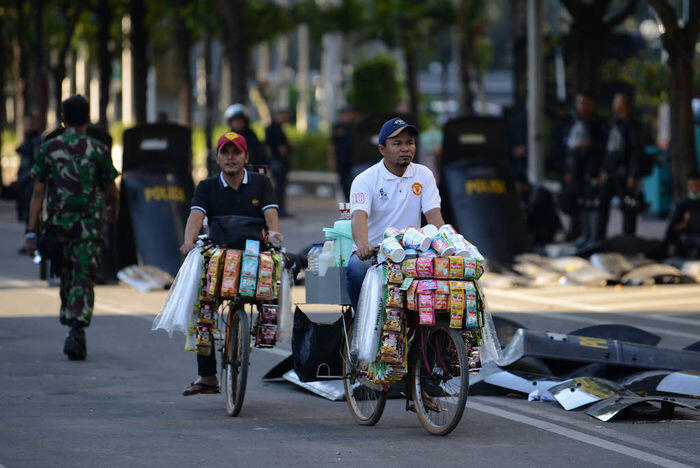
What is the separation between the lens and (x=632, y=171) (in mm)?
18312

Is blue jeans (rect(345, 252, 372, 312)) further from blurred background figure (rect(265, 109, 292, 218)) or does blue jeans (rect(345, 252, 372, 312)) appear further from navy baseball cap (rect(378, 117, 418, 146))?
blurred background figure (rect(265, 109, 292, 218))

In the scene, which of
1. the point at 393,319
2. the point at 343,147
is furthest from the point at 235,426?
the point at 343,147

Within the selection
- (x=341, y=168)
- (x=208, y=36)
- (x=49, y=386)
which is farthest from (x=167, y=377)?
(x=208, y=36)

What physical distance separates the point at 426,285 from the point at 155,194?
30.8 feet

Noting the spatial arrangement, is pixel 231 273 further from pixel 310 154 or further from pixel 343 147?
pixel 310 154

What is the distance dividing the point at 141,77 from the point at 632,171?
13.3 metres

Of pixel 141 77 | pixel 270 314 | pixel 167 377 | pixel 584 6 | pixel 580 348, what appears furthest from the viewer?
pixel 141 77

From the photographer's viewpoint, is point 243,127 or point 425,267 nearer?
Result: point 425,267

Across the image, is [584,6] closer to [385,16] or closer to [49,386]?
[385,16]

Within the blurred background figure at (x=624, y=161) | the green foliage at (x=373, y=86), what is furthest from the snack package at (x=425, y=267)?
the green foliage at (x=373, y=86)

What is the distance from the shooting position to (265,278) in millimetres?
8758

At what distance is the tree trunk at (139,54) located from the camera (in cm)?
2859

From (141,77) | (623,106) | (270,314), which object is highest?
(141,77)

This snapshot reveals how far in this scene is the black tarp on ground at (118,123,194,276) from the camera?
16594mm
